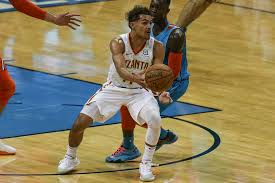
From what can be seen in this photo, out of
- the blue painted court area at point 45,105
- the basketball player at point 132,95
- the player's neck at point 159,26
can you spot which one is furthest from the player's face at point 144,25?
the blue painted court area at point 45,105

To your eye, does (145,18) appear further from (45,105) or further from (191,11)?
(191,11)

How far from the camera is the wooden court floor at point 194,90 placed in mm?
9406

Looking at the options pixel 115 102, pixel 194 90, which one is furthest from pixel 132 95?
pixel 194 90

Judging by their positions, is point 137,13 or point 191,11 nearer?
point 137,13

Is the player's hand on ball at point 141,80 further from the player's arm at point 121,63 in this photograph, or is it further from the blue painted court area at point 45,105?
the blue painted court area at point 45,105

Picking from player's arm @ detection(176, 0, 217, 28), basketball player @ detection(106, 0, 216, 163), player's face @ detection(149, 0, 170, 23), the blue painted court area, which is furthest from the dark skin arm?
player's arm @ detection(176, 0, 217, 28)

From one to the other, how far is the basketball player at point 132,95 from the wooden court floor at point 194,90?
0.27m

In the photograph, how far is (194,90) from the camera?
12922 millimetres

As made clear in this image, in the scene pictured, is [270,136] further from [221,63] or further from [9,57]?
[9,57]

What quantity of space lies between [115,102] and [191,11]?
545cm

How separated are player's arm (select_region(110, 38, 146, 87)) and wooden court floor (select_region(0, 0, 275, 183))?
94 centimetres

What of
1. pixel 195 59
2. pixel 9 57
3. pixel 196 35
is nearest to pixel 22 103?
pixel 9 57

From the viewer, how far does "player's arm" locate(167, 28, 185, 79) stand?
31.4 ft

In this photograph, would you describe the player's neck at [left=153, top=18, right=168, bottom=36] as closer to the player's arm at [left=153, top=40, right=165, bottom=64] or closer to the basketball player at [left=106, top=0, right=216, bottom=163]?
the basketball player at [left=106, top=0, right=216, bottom=163]
